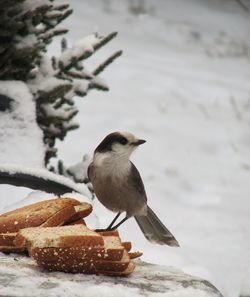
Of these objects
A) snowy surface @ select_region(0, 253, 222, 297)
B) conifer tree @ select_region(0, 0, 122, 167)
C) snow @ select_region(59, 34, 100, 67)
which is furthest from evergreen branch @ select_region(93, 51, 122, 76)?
snowy surface @ select_region(0, 253, 222, 297)

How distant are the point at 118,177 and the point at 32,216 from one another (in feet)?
2.65

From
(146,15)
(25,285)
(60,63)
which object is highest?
(25,285)

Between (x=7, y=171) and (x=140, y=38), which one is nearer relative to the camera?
(x=7, y=171)

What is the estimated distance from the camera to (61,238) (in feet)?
6.36

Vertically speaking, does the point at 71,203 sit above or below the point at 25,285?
below

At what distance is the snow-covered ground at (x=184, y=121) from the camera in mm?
5535

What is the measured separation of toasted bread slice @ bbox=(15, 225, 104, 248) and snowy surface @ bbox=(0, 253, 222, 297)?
68 mm

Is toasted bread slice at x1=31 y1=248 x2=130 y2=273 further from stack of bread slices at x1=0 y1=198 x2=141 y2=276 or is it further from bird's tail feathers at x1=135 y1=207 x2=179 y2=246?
bird's tail feathers at x1=135 y1=207 x2=179 y2=246

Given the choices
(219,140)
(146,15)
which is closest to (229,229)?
(219,140)

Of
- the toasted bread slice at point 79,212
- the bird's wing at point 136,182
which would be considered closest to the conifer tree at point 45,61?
the bird's wing at point 136,182

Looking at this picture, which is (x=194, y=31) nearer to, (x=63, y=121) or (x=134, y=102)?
(x=134, y=102)

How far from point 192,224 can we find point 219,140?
7.19 ft

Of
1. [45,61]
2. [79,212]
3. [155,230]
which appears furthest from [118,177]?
[45,61]

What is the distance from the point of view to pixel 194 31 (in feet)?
40.5
